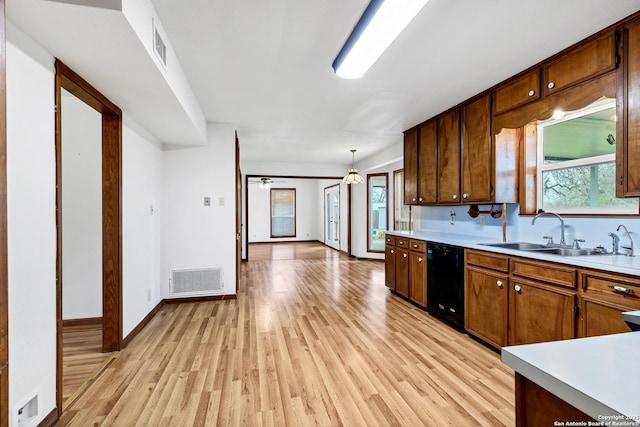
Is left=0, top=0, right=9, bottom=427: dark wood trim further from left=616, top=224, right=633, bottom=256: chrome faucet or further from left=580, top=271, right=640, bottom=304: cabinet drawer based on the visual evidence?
left=616, top=224, right=633, bottom=256: chrome faucet

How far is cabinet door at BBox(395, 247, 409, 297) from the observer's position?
396cm

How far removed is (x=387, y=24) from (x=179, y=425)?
2567 millimetres

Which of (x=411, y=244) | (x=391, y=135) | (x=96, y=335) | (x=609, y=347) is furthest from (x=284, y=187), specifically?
(x=609, y=347)

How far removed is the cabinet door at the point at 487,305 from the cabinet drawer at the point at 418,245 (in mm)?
Answer: 706

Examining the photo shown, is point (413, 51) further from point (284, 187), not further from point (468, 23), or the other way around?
point (284, 187)

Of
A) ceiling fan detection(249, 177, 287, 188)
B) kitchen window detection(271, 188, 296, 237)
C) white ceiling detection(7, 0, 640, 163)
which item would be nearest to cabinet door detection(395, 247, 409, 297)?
white ceiling detection(7, 0, 640, 163)

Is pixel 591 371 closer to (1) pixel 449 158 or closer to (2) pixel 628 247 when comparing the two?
(2) pixel 628 247

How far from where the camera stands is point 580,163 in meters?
2.50

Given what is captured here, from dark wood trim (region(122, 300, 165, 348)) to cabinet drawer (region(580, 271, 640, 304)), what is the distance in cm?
366

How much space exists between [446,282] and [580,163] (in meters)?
1.59

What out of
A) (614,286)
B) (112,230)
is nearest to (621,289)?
(614,286)

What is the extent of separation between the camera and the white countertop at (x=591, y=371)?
0.54 metres

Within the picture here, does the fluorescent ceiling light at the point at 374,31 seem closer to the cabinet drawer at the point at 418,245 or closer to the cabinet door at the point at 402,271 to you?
the cabinet drawer at the point at 418,245

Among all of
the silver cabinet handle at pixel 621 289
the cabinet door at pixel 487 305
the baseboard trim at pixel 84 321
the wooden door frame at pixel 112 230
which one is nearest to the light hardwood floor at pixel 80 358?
the baseboard trim at pixel 84 321
